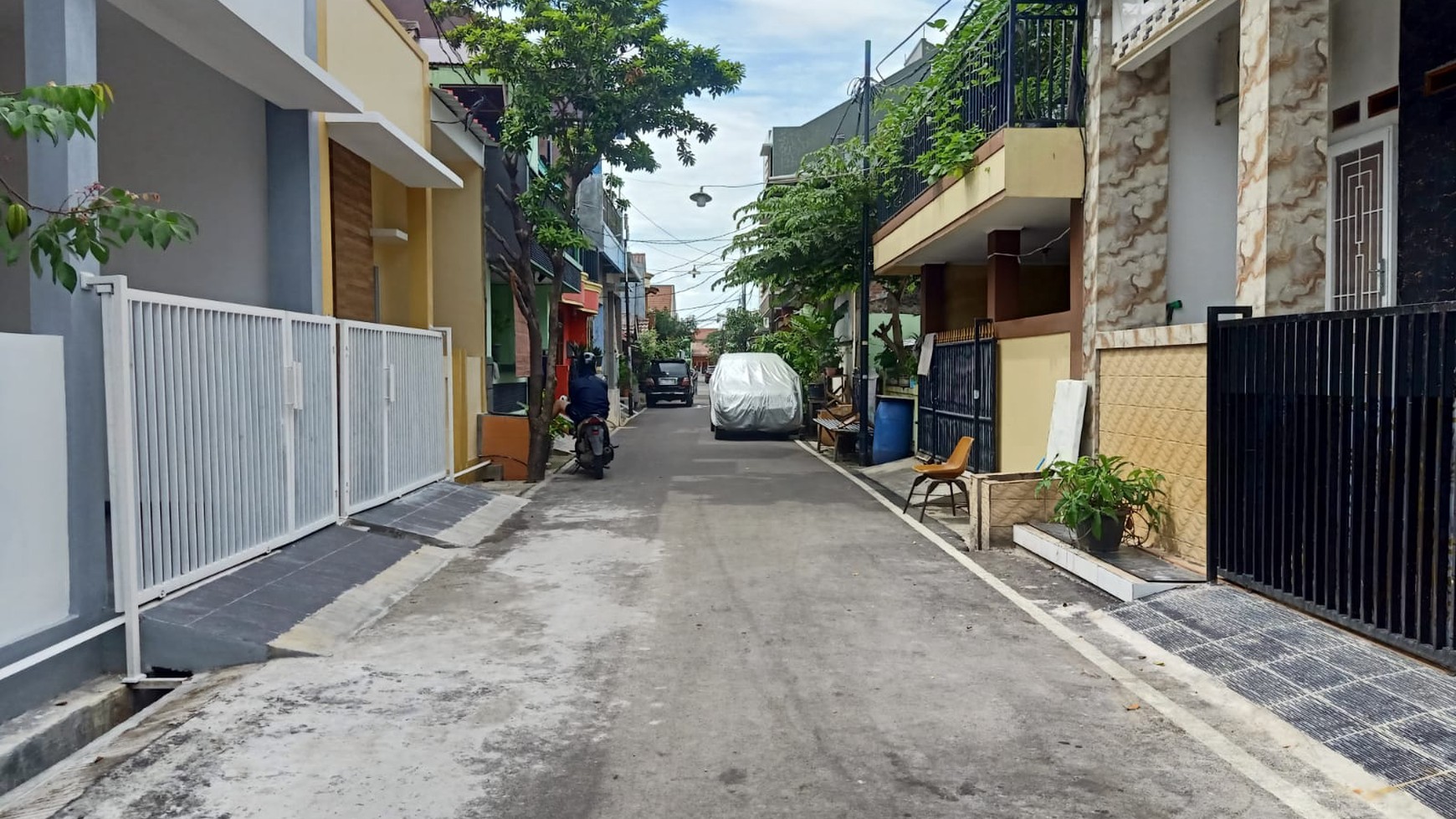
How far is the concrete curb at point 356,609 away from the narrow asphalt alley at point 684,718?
12 cm

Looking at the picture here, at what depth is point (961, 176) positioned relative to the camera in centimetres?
1223

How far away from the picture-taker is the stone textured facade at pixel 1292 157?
706 cm

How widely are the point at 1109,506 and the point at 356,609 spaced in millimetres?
5597

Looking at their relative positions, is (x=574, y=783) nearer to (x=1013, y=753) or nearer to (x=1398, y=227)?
(x=1013, y=753)

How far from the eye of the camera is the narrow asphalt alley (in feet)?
12.8

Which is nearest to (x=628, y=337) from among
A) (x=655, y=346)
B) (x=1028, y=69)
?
(x=655, y=346)

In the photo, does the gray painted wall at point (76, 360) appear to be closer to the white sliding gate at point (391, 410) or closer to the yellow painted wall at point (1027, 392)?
the white sliding gate at point (391, 410)

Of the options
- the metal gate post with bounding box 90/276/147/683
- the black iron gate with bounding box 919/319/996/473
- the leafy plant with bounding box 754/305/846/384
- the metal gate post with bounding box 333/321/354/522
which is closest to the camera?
the metal gate post with bounding box 90/276/147/683

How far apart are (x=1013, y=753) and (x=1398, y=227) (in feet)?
19.2

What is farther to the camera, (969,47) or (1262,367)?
(969,47)

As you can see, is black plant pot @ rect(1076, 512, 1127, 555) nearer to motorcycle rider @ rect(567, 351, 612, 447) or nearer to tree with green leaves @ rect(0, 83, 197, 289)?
tree with green leaves @ rect(0, 83, 197, 289)

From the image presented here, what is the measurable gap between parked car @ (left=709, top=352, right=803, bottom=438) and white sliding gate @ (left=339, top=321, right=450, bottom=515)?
38.8 feet

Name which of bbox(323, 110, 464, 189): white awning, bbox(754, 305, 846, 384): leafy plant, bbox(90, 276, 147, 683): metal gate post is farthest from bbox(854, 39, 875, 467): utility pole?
bbox(90, 276, 147, 683): metal gate post

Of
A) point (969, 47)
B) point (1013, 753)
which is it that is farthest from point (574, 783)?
point (969, 47)
